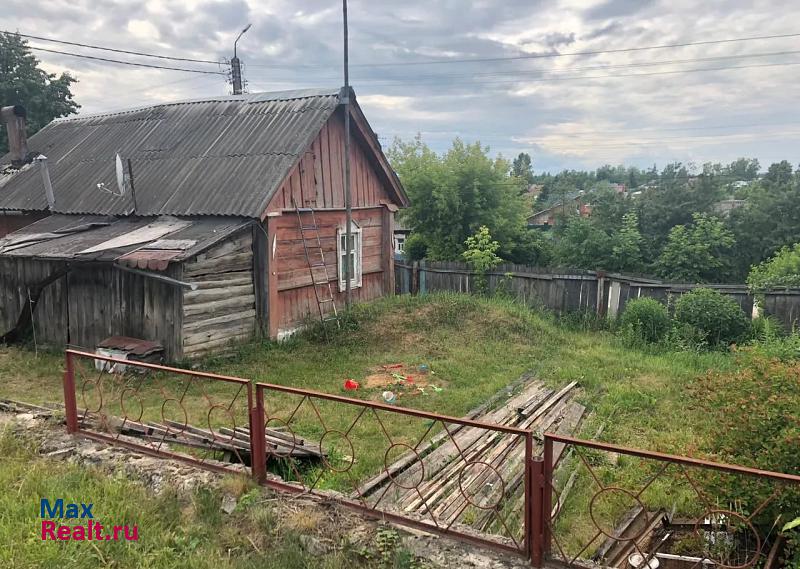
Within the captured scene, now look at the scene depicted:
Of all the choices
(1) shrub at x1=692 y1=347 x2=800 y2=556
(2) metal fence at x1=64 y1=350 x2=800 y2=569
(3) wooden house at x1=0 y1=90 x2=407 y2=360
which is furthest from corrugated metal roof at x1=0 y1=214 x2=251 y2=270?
(1) shrub at x1=692 y1=347 x2=800 y2=556

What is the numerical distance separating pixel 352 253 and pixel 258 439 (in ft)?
31.5

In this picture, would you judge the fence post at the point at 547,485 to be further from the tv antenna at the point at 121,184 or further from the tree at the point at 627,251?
the tree at the point at 627,251

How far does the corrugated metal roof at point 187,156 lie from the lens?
444 inches

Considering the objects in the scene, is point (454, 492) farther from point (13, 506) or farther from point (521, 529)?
point (13, 506)

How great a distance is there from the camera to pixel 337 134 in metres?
12.8

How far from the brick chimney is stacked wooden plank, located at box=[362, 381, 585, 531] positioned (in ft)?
49.7

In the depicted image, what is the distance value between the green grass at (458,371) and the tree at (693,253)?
582 cm

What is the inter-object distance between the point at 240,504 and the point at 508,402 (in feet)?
15.6

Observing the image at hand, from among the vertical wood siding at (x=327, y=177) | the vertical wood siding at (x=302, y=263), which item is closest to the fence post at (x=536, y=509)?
the vertical wood siding at (x=302, y=263)

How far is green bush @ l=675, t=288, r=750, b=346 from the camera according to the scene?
36.1ft

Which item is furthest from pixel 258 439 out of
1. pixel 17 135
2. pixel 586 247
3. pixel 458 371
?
pixel 17 135

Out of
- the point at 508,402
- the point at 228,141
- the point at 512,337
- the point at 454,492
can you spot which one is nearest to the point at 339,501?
the point at 454,492

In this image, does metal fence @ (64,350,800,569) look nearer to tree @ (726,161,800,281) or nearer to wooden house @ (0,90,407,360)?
wooden house @ (0,90,407,360)

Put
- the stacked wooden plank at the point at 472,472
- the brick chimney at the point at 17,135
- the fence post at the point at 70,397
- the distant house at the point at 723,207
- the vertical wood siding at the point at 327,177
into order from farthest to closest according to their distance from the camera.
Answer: the distant house at the point at 723,207
the brick chimney at the point at 17,135
the vertical wood siding at the point at 327,177
the fence post at the point at 70,397
the stacked wooden plank at the point at 472,472
